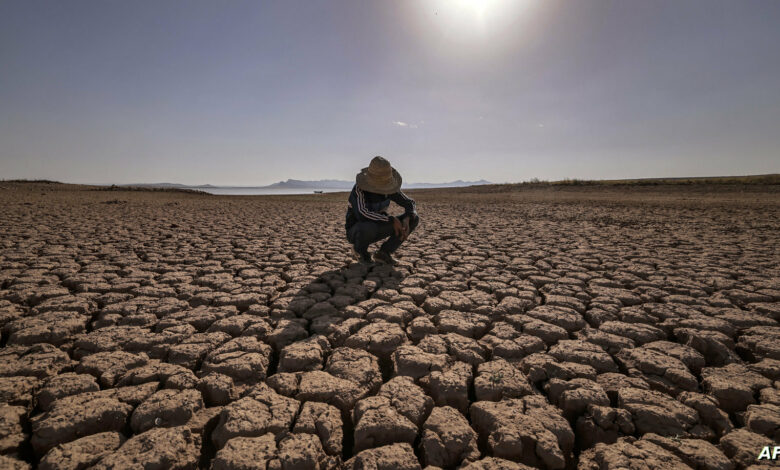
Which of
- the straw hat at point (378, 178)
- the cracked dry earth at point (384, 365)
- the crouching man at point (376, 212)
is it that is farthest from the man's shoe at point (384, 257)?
the straw hat at point (378, 178)

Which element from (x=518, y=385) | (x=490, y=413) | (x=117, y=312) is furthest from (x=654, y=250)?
(x=117, y=312)

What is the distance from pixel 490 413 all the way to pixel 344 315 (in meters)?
1.00

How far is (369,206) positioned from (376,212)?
0.29ft

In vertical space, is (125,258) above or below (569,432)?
above

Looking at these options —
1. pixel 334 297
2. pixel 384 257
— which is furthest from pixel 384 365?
pixel 384 257

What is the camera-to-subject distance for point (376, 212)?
2.92 metres

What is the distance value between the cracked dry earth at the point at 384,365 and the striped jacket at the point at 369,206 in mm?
472

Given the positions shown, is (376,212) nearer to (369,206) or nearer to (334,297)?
(369,206)

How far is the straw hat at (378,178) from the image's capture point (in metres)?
2.70

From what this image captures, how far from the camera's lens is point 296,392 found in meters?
1.23

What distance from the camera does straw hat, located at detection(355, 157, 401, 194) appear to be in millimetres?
2697

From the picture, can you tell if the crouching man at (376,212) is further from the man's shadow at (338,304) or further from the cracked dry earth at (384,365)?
the cracked dry earth at (384,365)

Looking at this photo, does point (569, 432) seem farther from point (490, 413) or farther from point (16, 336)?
point (16, 336)

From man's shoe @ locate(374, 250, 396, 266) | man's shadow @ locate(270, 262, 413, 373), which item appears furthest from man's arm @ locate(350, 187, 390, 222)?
man's shadow @ locate(270, 262, 413, 373)
